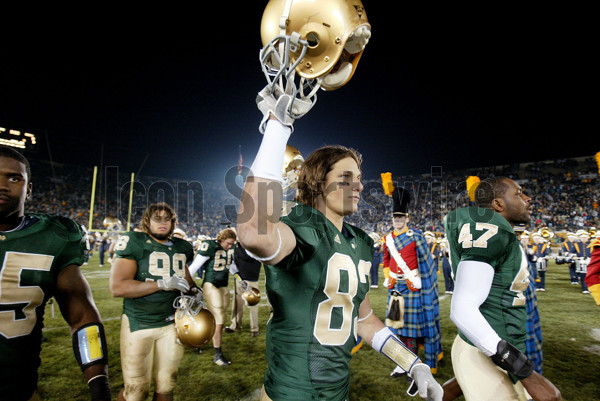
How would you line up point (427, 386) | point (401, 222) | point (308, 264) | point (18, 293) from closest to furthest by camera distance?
1. point (308, 264)
2. point (18, 293)
3. point (427, 386)
4. point (401, 222)

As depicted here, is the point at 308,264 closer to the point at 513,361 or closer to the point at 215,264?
the point at 513,361

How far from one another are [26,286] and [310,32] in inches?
72.5

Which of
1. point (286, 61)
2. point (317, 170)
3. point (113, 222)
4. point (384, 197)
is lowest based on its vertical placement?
point (317, 170)

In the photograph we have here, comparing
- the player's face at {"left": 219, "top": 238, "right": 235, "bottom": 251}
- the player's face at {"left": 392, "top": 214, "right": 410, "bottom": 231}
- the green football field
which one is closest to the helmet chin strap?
the green football field

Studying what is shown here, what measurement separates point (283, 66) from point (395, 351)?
1.67 meters

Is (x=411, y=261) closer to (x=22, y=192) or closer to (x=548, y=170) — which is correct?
(x=22, y=192)

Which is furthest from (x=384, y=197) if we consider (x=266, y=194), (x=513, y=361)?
(x=266, y=194)

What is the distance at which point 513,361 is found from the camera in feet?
6.01

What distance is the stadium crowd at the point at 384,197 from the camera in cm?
2850

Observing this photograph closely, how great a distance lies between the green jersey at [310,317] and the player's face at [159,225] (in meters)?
2.22

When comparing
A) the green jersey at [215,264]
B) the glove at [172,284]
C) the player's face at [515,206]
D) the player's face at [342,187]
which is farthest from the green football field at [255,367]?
the player's face at [342,187]

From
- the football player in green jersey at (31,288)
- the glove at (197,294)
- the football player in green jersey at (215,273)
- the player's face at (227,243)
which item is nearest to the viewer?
the football player in green jersey at (31,288)

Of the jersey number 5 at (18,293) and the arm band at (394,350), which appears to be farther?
the arm band at (394,350)

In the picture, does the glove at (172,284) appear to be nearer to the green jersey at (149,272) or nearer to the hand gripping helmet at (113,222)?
the green jersey at (149,272)
